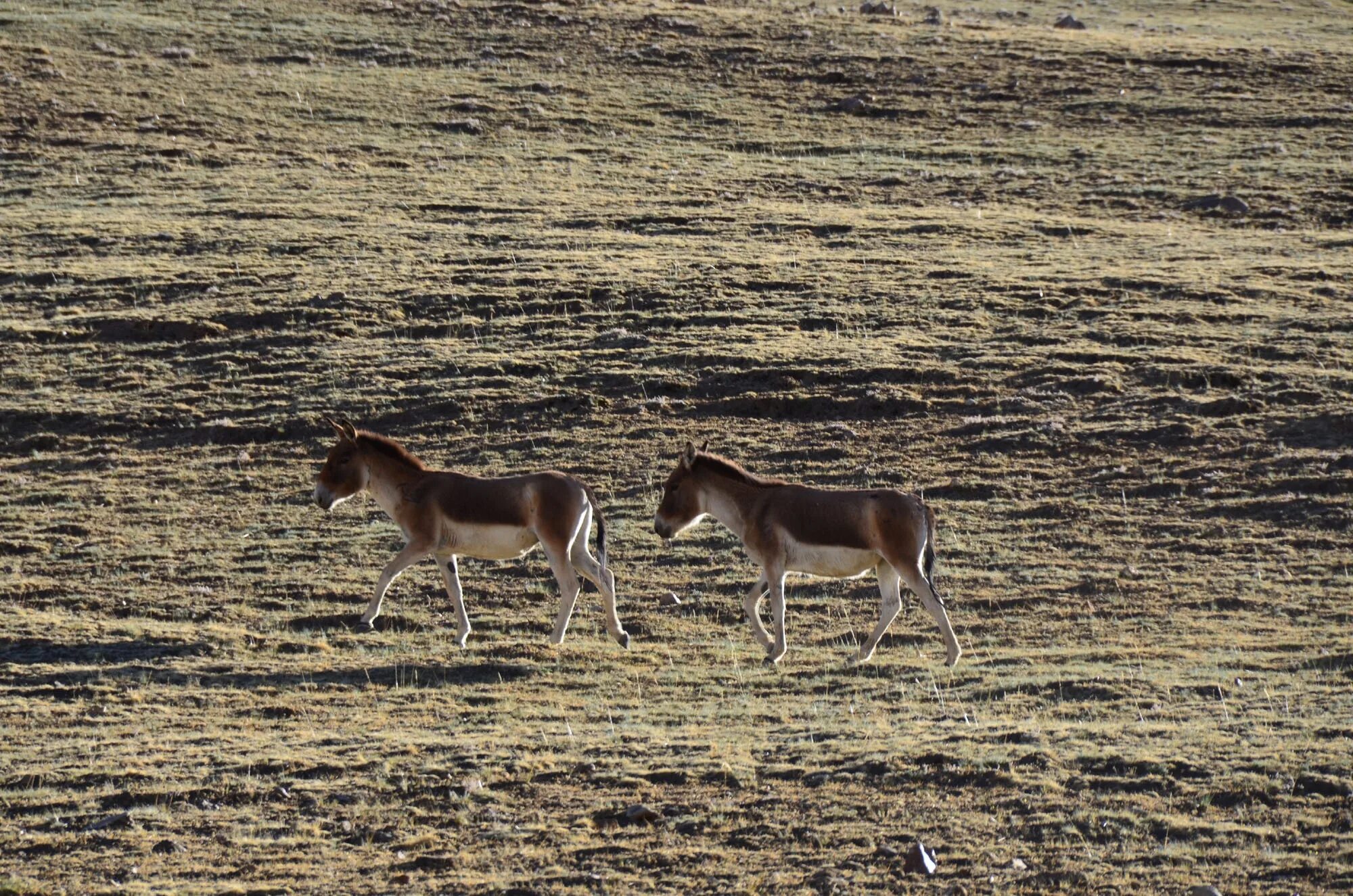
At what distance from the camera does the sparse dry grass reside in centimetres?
1023

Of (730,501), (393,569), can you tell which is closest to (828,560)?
(730,501)

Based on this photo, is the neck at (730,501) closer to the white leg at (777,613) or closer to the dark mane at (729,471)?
the dark mane at (729,471)

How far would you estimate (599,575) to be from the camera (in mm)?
15641

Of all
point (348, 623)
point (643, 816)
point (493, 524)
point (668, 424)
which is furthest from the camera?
point (668, 424)

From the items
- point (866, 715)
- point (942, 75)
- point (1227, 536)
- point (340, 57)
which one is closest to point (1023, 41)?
point (942, 75)

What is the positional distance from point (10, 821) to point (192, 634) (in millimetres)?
5425

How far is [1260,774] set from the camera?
1038cm

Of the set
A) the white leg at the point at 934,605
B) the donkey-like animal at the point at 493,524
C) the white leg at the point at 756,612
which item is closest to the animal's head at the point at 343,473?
the donkey-like animal at the point at 493,524

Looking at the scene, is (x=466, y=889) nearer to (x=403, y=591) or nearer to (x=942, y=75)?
(x=403, y=591)

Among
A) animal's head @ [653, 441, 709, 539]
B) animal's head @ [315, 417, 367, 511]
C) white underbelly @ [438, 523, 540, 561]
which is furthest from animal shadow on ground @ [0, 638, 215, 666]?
animal's head @ [653, 441, 709, 539]

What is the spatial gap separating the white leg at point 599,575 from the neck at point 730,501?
1.19 metres

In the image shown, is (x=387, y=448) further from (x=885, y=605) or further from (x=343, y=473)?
(x=885, y=605)

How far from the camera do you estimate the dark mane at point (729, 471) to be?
15375 millimetres

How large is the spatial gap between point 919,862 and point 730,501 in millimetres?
6534
